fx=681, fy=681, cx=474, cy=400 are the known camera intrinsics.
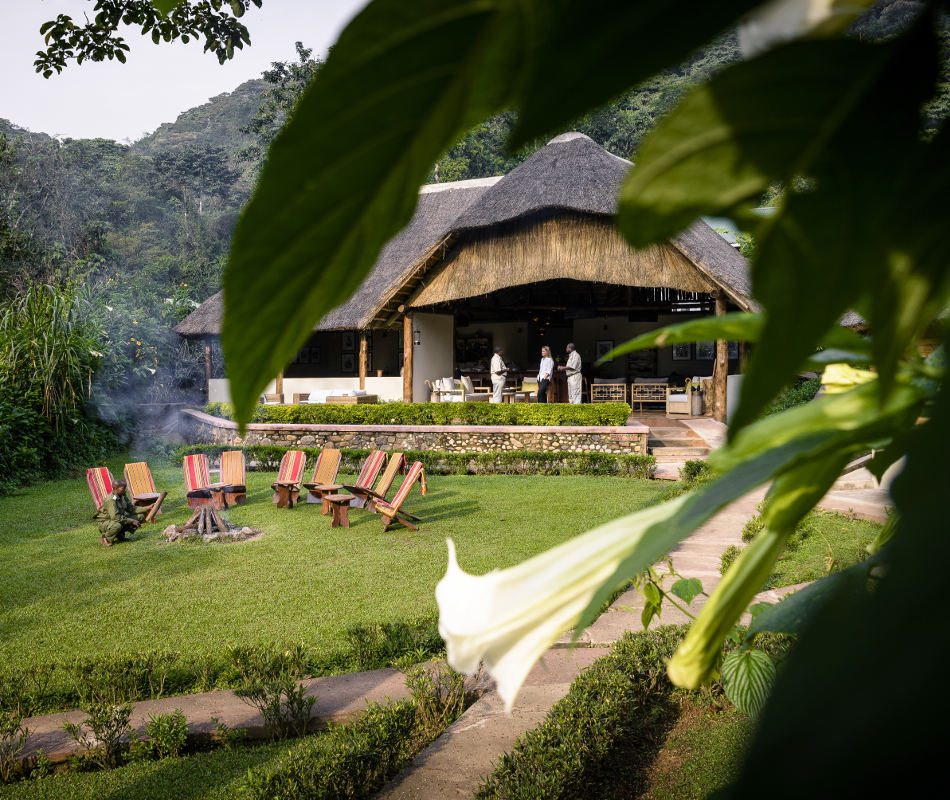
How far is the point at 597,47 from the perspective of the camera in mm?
169

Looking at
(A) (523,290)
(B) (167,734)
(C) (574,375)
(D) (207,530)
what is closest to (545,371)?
(C) (574,375)

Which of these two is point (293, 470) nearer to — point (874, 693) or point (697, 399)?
point (697, 399)

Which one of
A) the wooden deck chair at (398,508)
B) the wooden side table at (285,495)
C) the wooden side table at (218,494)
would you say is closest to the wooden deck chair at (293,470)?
the wooden side table at (285,495)

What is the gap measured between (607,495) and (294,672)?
19.8ft

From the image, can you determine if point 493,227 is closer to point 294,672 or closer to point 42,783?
point 294,672

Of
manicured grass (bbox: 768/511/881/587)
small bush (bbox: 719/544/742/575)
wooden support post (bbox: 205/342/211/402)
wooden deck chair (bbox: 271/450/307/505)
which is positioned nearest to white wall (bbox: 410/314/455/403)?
wooden deck chair (bbox: 271/450/307/505)

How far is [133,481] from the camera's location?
915cm

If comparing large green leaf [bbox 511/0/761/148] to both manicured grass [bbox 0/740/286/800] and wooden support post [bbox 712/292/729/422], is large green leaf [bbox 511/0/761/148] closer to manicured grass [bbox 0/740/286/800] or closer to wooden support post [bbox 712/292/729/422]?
manicured grass [bbox 0/740/286/800]

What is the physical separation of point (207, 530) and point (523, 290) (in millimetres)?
9876

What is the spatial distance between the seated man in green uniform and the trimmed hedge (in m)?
4.99

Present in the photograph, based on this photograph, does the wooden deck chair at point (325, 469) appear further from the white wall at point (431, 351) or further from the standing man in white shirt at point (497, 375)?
the standing man in white shirt at point (497, 375)

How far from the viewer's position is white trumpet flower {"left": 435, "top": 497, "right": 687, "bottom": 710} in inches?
10.3

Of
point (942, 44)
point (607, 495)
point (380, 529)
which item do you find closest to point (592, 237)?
point (607, 495)

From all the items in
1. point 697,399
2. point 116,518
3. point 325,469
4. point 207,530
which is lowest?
point 207,530
